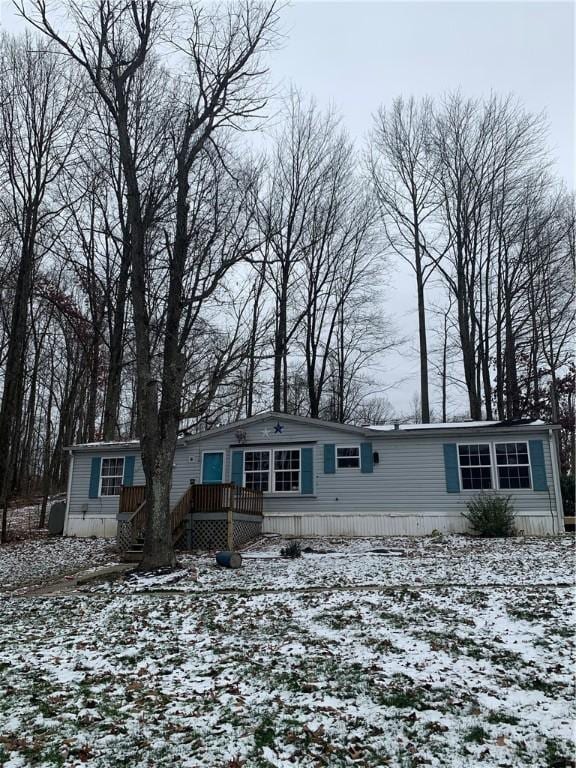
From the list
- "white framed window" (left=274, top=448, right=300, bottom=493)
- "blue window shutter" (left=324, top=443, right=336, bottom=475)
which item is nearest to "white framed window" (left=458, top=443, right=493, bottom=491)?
"blue window shutter" (left=324, top=443, right=336, bottom=475)

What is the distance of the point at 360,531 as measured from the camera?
16078 millimetres

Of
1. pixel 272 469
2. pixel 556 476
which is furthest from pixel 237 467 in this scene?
pixel 556 476

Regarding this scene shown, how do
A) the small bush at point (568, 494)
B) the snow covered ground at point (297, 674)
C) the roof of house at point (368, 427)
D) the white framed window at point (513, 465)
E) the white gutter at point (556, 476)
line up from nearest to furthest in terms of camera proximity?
the snow covered ground at point (297, 674) → the white gutter at point (556, 476) → the white framed window at point (513, 465) → the roof of house at point (368, 427) → the small bush at point (568, 494)

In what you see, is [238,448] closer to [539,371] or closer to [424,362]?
[424,362]

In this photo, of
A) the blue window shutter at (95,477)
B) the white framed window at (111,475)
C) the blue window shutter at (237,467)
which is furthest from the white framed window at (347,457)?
the blue window shutter at (95,477)

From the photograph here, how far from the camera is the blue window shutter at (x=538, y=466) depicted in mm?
14984

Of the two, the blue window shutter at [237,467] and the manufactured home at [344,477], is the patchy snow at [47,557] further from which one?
the blue window shutter at [237,467]

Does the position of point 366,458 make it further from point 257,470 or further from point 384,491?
point 257,470

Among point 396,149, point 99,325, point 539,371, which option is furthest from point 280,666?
point 396,149

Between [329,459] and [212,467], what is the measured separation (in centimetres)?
377

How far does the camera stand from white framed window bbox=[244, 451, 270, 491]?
55.9 ft

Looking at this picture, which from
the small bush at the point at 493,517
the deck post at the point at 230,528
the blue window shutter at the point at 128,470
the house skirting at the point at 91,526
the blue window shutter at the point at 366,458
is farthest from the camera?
the blue window shutter at the point at 128,470

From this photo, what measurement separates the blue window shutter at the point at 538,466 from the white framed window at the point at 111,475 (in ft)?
41.7

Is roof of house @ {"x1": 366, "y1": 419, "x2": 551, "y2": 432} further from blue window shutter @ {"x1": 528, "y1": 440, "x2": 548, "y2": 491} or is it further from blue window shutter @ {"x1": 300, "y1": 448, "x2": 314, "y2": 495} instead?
blue window shutter @ {"x1": 300, "y1": 448, "x2": 314, "y2": 495}
